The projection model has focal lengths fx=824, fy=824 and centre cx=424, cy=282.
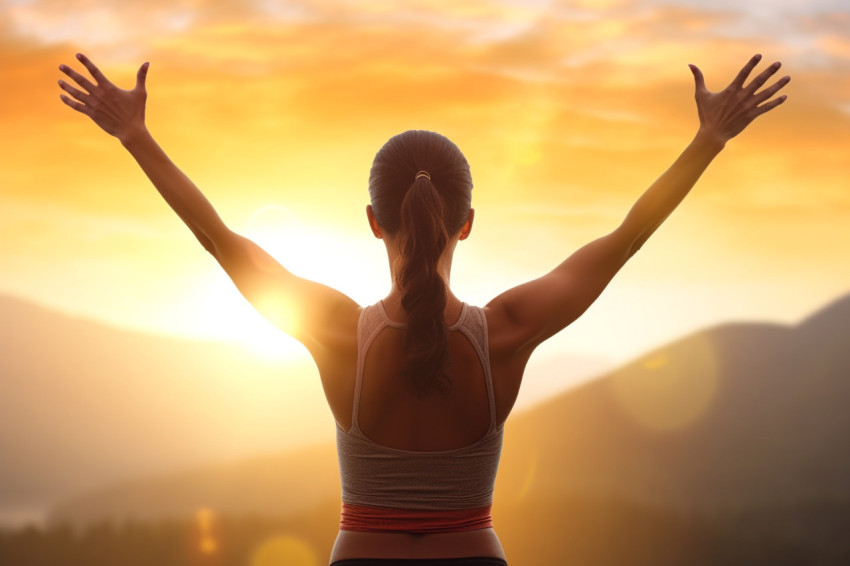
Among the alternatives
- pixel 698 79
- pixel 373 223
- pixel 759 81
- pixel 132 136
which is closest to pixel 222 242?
pixel 373 223

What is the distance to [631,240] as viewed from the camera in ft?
13.1

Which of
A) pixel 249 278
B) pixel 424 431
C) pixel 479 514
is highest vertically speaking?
pixel 249 278

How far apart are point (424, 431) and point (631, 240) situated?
1369 mm

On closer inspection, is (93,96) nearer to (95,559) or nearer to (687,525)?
(95,559)

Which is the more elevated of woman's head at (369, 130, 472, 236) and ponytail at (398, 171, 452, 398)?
woman's head at (369, 130, 472, 236)

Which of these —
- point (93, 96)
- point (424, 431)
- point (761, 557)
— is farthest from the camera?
point (761, 557)

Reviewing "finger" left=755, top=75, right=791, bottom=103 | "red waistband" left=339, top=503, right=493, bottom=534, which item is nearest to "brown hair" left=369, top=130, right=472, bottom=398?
"red waistband" left=339, top=503, right=493, bottom=534

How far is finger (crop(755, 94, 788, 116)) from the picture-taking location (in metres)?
4.39

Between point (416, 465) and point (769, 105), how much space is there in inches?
106

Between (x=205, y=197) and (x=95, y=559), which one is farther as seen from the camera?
(x=95, y=559)

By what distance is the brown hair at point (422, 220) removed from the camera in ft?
11.6

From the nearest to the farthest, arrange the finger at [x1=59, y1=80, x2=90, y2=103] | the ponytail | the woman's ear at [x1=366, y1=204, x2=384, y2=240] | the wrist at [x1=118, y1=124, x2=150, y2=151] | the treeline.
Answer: the ponytail, the woman's ear at [x1=366, y1=204, x2=384, y2=240], the wrist at [x1=118, y1=124, x2=150, y2=151], the finger at [x1=59, y1=80, x2=90, y2=103], the treeline

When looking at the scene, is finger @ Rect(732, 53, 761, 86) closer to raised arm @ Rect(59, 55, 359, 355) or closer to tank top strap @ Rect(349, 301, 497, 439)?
tank top strap @ Rect(349, 301, 497, 439)

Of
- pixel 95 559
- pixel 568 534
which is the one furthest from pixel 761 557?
pixel 95 559
